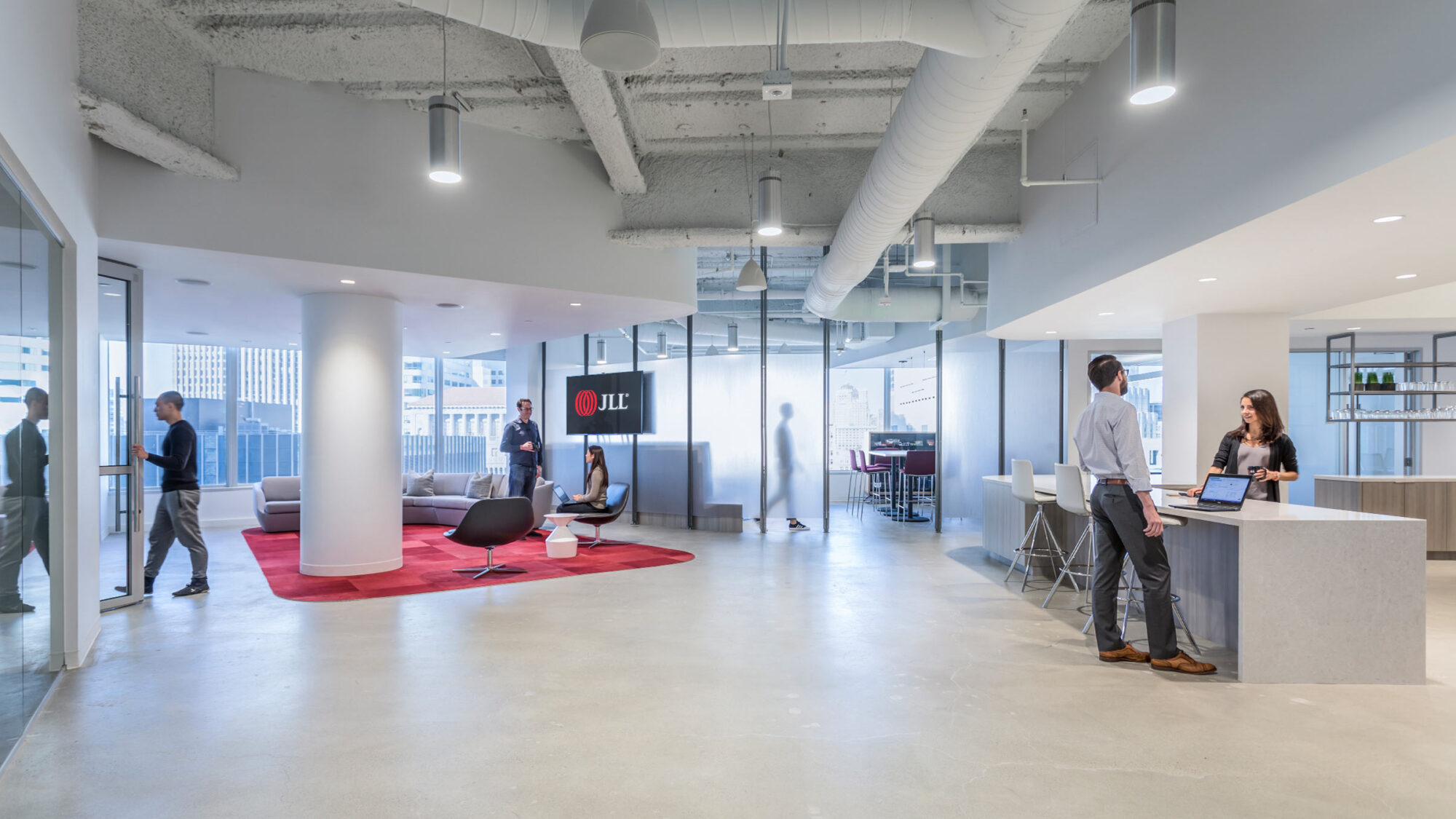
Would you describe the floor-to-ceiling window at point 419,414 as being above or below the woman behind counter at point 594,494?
above

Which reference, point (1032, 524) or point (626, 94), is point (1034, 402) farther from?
point (626, 94)

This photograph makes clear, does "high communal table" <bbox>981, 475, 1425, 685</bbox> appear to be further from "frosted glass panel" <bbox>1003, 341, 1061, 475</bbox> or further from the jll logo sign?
the jll logo sign

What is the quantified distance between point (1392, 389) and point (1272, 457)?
15.5ft

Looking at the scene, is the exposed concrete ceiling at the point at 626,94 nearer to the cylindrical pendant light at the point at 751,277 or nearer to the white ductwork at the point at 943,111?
the cylindrical pendant light at the point at 751,277

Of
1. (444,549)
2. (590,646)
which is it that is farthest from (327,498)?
(590,646)

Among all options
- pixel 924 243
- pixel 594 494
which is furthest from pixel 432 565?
pixel 924 243

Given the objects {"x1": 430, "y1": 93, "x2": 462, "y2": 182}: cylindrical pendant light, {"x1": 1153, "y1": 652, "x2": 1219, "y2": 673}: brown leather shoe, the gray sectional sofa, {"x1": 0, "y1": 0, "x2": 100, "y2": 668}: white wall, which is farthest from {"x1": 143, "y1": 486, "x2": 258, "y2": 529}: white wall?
{"x1": 1153, "y1": 652, "x2": 1219, "y2": 673}: brown leather shoe

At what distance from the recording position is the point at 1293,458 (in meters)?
Answer: 5.89

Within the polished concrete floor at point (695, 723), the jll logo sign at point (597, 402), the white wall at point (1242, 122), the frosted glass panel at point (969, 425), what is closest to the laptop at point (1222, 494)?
the polished concrete floor at point (695, 723)

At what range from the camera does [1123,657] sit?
4.52 meters

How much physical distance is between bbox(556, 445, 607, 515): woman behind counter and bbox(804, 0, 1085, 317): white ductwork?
4149mm

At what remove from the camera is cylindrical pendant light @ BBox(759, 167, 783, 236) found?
20.8ft

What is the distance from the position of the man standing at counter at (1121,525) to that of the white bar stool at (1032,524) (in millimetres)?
1839

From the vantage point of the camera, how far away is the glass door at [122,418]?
19.2ft
